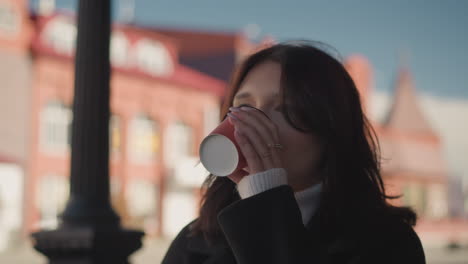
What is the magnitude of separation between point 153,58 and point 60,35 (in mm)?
4614

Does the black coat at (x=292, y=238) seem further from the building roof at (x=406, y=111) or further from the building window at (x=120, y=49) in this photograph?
the building roof at (x=406, y=111)

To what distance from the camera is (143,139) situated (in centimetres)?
2553

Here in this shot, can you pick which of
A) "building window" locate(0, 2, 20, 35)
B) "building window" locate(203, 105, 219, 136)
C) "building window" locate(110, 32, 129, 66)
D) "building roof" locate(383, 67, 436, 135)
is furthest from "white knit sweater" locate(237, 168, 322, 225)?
"building roof" locate(383, 67, 436, 135)

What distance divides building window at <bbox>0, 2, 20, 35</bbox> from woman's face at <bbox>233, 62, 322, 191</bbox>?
20.3m

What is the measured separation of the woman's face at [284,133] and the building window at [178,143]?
81.1 ft


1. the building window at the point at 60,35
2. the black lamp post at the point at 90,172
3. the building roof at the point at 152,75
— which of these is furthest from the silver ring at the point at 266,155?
the building window at the point at 60,35

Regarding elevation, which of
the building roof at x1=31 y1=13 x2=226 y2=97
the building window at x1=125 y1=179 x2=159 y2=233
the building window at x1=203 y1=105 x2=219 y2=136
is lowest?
the building window at x1=125 y1=179 x2=159 y2=233

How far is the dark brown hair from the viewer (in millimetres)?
1543

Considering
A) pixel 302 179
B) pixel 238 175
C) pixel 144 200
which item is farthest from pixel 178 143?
pixel 238 175

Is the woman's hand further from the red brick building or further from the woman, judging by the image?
the red brick building

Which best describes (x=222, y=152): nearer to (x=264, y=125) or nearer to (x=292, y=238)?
(x=264, y=125)

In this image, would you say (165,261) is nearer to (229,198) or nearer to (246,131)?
(229,198)

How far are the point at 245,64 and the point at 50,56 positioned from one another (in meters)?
21.2

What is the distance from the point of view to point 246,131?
1383 mm
